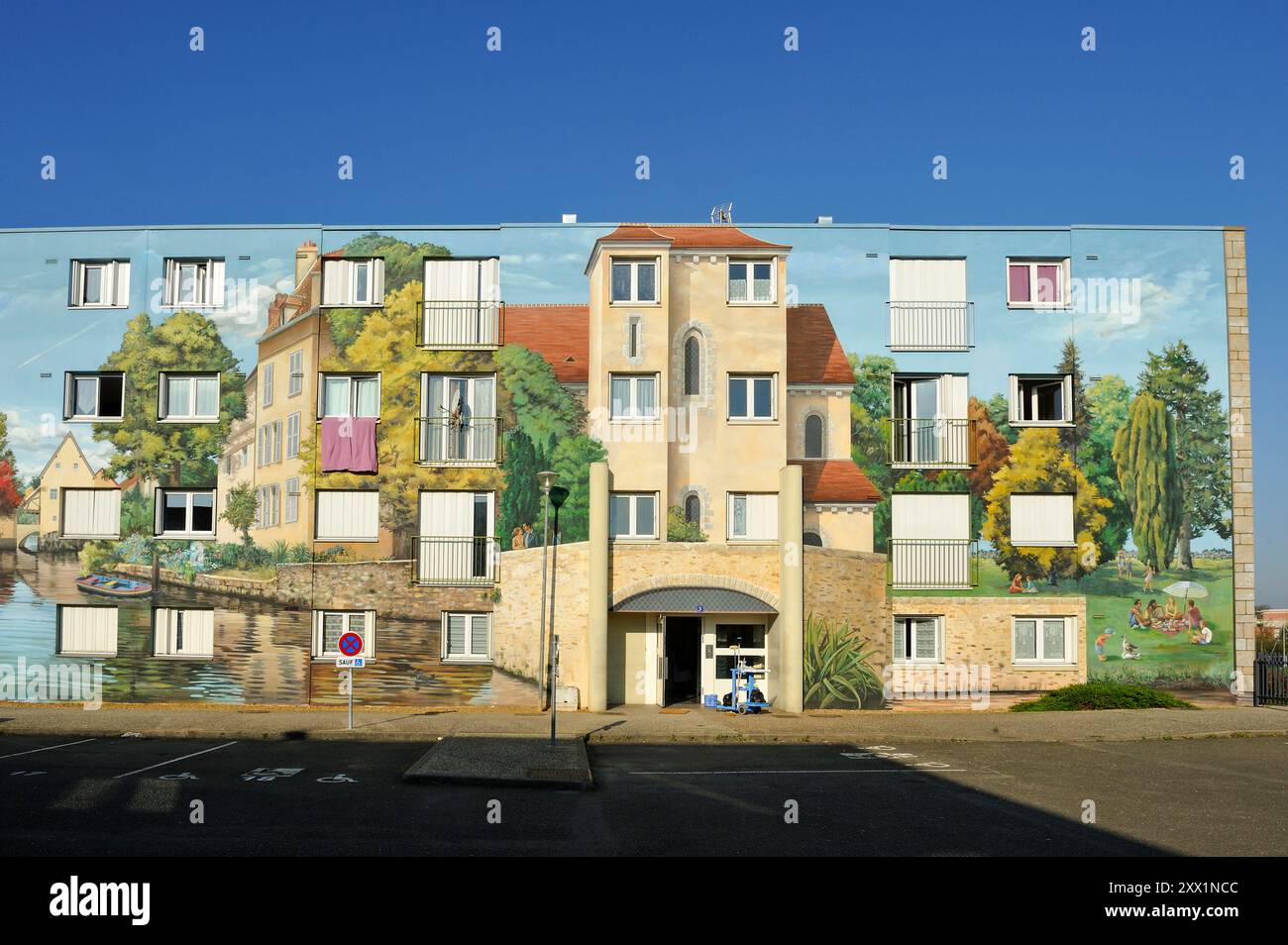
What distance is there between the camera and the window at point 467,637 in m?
26.5

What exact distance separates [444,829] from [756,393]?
1678cm

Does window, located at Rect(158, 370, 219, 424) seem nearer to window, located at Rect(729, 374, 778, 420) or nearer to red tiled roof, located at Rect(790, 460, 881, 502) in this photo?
A: window, located at Rect(729, 374, 778, 420)

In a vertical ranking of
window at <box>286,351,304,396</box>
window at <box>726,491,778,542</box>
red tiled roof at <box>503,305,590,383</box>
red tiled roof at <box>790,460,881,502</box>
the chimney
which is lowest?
window at <box>726,491,778,542</box>

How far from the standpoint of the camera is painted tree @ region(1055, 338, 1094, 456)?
89.8ft

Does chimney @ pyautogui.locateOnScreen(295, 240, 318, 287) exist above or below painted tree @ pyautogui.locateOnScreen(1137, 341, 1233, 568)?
above

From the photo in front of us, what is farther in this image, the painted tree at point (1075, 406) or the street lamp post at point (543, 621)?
the painted tree at point (1075, 406)

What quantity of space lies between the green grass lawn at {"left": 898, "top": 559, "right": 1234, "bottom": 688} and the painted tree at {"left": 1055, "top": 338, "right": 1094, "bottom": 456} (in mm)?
3096

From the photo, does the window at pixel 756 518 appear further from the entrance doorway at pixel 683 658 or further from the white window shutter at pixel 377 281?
the white window shutter at pixel 377 281

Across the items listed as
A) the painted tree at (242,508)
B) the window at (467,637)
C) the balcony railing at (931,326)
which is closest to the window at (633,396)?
the window at (467,637)

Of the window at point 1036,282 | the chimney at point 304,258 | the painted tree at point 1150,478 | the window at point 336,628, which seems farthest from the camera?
the window at point 1036,282

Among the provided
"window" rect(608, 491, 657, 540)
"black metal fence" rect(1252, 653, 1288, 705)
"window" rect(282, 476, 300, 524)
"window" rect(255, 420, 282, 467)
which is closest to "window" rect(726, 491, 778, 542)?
"window" rect(608, 491, 657, 540)

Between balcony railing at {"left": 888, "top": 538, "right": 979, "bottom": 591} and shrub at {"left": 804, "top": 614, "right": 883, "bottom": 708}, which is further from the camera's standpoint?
balcony railing at {"left": 888, "top": 538, "right": 979, "bottom": 591}

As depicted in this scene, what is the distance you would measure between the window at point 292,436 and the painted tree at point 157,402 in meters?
1.32

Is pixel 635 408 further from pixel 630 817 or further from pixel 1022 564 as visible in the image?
pixel 630 817
